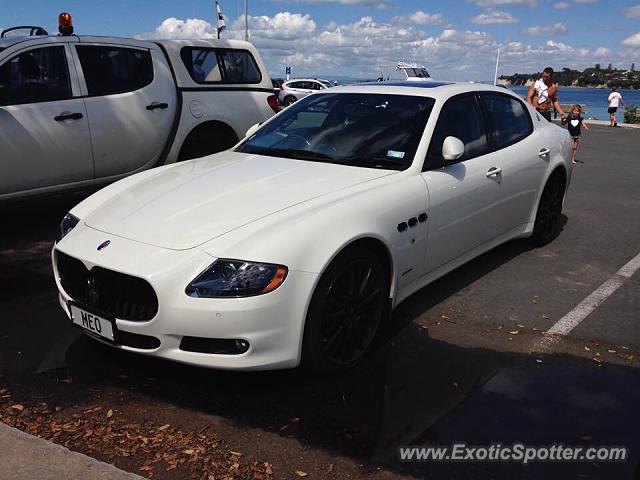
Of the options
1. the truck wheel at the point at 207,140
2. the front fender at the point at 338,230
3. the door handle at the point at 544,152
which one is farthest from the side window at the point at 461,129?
the truck wheel at the point at 207,140

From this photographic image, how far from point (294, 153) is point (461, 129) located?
121 centimetres

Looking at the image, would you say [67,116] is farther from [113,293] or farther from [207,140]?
[113,293]

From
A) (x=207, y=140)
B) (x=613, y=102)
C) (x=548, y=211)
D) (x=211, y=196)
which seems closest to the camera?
(x=211, y=196)

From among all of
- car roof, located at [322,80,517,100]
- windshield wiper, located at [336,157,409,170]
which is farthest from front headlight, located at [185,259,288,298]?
car roof, located at [322,80,517,100]

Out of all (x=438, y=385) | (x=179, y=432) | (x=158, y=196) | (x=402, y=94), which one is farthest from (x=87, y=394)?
(x=402, y=94)

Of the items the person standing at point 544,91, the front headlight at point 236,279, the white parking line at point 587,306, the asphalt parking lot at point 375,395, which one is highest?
the person standing at point 544,91

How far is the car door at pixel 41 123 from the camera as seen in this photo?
5637mm

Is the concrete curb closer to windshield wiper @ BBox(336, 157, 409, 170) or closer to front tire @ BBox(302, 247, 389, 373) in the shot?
front tire @ BBox(302, 247, 389, 373)

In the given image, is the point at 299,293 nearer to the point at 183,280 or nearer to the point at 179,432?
the point at 183,280

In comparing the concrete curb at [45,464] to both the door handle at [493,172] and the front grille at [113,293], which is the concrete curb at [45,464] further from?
the door handle at [493,172]

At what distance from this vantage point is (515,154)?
495 centimetres

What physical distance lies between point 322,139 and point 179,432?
2296mm

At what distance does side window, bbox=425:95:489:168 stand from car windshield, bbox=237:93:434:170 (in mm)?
116

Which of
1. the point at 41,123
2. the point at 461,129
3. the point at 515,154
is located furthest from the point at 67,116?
the point at 515,154
